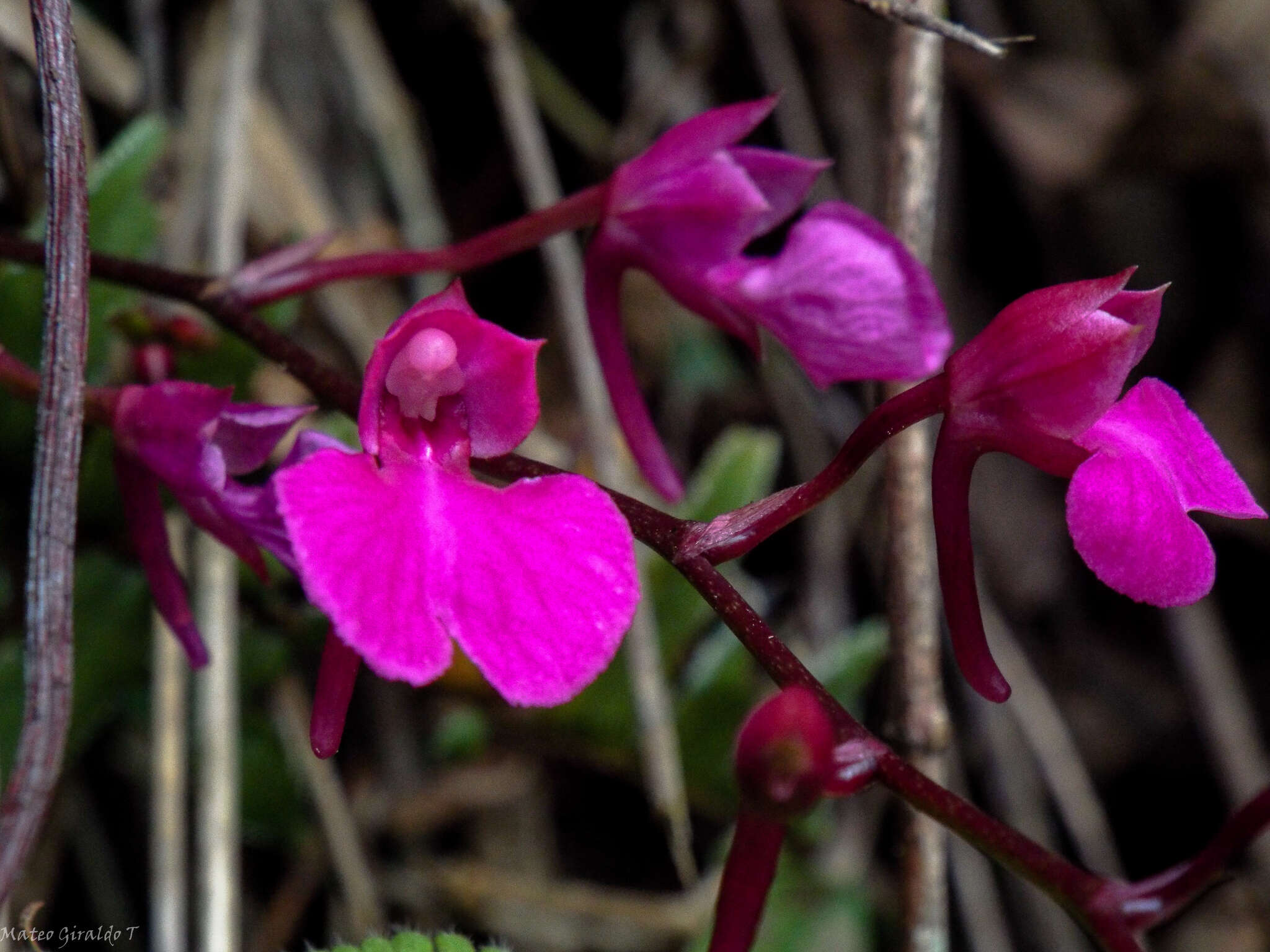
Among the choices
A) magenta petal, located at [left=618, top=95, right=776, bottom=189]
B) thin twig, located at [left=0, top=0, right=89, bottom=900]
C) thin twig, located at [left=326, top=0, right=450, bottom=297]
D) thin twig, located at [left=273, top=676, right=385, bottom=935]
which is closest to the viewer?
thin twig, located at [left=0, top=0, right=89, bottom=900]

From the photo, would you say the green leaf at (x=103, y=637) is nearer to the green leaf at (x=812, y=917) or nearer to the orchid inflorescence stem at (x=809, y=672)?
the orchid inflorescence stem at (x=809, y=672)

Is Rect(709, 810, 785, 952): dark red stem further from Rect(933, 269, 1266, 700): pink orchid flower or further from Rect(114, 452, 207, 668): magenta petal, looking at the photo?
Rect(114, 452, 207, 668): magenta petal

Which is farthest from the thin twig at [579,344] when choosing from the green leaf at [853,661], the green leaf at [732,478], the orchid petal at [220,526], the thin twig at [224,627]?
the orchid petal at [220,526]

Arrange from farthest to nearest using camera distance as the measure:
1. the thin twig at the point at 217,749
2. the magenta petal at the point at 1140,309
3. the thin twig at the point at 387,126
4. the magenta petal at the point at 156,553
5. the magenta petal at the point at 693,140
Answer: the thin twig at the point at 387,126, the thin twig at the point at 217,749, the magenta petal at the point at 693,140, the magenta petal at the point at 156,553, the magenta petal at the point at 1140,309

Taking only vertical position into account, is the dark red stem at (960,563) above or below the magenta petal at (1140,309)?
below

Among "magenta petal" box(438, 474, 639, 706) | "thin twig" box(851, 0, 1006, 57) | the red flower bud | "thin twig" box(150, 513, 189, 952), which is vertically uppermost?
"thin twig" box(851, 0, 1006, 57)

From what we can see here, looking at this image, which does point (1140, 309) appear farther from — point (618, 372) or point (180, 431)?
point (180, 431)

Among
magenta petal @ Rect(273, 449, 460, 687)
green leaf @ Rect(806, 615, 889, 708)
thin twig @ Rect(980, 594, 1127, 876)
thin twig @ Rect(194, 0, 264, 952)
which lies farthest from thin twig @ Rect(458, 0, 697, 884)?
magenta petal @ Rect(273, 449, 460, 687)
